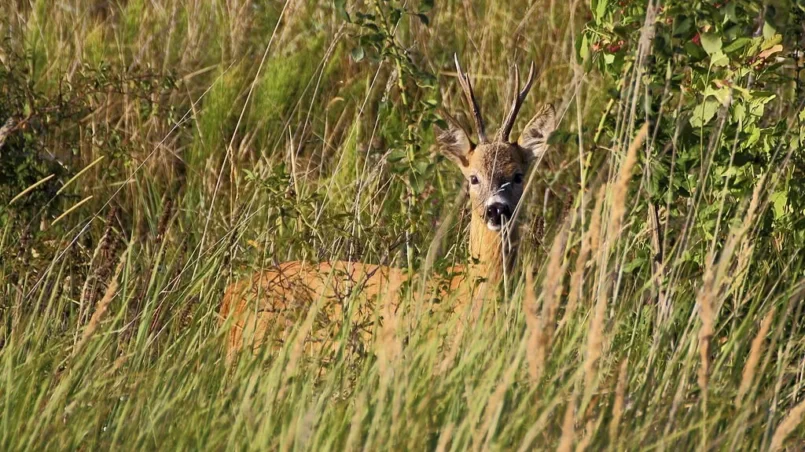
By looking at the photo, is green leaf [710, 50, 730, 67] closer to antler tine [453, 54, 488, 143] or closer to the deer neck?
antler tine [453, 54, 488, 143]

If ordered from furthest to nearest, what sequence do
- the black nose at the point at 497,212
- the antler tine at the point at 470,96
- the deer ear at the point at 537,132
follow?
the deer ear at the point at 537,132 < the black nose at the point at 497,212 < the antler tine at the point at 470,96

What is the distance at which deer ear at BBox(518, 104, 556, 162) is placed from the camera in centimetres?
516

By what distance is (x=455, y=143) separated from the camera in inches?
208

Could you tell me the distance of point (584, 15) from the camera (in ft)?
21.8

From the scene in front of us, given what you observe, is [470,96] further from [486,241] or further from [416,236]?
[416,236]

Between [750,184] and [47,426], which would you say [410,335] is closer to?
[47,426]

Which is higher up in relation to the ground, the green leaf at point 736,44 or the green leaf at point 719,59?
the green leaf at point 736,44

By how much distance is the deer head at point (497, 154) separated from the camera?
5.06 metres

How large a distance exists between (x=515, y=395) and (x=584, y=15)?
445 cm

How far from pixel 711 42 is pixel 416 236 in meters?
1.25

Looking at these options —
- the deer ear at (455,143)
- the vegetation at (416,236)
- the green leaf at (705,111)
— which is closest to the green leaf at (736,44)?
the vegetation at (416,236)

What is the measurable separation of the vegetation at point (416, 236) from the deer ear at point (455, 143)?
7.1 inches

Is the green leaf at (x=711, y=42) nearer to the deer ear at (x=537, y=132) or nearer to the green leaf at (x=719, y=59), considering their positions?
the green leaf at (x=719, y=59)

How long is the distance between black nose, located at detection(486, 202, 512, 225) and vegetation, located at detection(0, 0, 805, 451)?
0.20 metres
